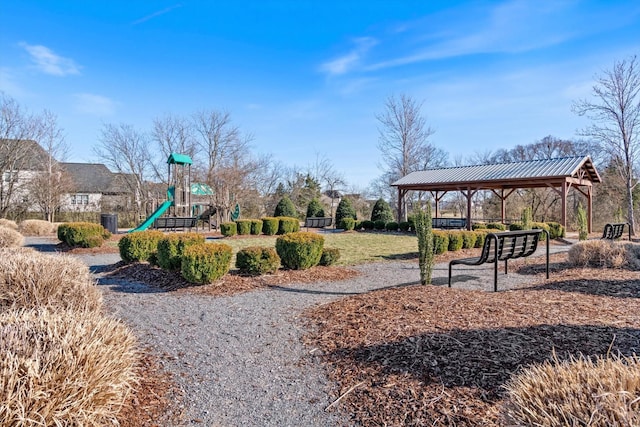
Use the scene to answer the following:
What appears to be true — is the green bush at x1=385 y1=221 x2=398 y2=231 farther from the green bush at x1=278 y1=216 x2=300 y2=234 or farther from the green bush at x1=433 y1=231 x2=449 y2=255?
the green bush at x1=433 y1=231 x2=449 y2=255

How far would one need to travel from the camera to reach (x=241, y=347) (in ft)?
10.9

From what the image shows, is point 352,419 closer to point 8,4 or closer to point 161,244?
point 161,244

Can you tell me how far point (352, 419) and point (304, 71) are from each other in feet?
40.3

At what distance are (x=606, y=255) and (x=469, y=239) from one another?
4091mm

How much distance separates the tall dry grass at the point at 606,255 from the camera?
6633 millimetres

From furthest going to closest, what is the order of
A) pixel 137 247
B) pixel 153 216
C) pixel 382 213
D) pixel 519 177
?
pixel 382 213
pixel 153 216
pixel 519 177
pixel 137 247

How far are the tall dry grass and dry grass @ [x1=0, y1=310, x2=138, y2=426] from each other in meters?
7.94

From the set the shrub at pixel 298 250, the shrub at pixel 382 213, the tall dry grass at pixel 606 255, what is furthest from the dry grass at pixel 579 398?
the shrub at pixel 382 213

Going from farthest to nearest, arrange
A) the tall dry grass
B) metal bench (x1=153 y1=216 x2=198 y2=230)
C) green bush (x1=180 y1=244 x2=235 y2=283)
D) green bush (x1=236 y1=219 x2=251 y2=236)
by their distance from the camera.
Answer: green bush (x1=236 y1=219 x2=251 y2=236) < metal bench (x1=153 y1=216 x2=198 y2=230) < the tall dry grass < green bush (x1=180 y1=244 x2=235 y2=283)

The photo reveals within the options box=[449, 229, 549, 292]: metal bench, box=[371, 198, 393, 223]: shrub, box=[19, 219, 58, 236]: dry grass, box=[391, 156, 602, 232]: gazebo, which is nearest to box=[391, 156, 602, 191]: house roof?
box=[391, 156, 602, 232]: gazebo

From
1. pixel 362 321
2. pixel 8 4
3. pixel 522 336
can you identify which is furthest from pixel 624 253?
pixel 8 4

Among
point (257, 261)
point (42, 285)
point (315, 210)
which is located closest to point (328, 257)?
point (257, 261)

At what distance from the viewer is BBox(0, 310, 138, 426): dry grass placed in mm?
1653

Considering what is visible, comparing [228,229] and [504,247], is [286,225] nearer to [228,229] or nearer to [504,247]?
[228,229]
